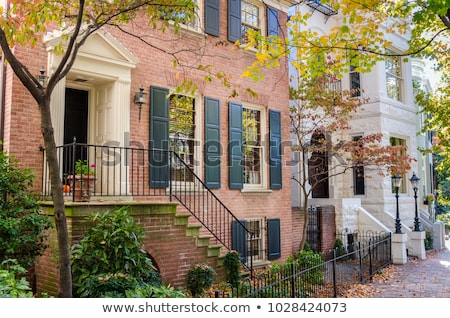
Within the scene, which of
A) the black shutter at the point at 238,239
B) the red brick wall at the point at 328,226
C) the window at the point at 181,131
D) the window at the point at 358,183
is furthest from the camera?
Result: the window at the point at 358,183

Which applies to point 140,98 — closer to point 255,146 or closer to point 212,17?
point 212,17

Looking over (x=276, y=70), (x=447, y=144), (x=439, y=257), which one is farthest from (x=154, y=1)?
(x=439, y=257)

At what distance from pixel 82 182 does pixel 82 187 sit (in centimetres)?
10

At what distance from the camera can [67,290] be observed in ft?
15.7

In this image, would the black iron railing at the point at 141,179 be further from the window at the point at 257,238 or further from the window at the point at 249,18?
the window at the point at 249,18

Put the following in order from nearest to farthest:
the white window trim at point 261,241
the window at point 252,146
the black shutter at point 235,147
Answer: the black shutter at point 235,147 → the white window trim at point 261,241 → the window at point 252,146

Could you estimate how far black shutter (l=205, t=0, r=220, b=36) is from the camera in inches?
419

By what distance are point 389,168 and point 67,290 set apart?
10839 mm

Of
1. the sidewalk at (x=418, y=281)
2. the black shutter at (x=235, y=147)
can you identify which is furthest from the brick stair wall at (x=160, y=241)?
the sidewalk at (x=418, y=281)

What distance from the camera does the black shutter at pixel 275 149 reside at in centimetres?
1186

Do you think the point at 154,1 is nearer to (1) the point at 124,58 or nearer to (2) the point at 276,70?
(1) the point at 124,58

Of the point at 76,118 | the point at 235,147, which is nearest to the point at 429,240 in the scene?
the point at 235,147

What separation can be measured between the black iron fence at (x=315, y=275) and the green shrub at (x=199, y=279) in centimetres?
44

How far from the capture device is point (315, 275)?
8.53 meters
